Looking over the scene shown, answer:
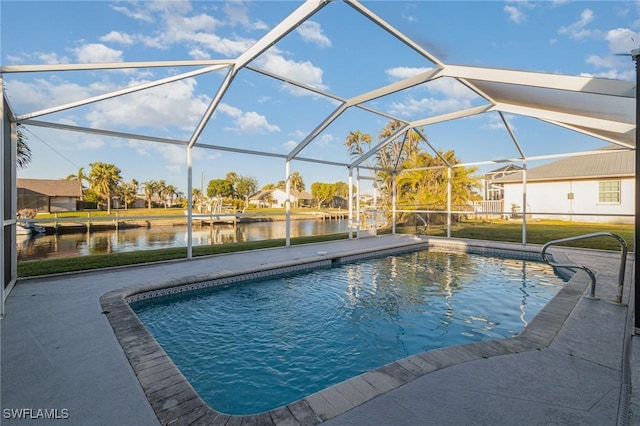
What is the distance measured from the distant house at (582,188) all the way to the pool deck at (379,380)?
14161 millimetres

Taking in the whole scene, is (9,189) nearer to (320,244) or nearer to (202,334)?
(202,334)

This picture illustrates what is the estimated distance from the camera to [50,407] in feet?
6.63

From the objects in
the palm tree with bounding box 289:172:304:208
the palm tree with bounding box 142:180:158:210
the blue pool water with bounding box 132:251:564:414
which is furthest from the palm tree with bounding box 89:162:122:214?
the blue pool water with bounding box 132:251:564:414

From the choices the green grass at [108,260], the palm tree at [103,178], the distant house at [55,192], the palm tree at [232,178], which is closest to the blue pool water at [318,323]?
the green grass at [108,260]

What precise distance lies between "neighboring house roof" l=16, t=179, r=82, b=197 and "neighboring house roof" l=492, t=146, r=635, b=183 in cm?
3684

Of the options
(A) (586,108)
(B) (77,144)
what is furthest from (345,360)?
(B) (77,144)

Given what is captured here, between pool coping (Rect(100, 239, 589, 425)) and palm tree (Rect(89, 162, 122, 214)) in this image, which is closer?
pool coping (Rect(100, 239, 589, 425))

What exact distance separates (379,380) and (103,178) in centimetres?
4337

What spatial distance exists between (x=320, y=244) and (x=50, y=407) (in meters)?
8.10

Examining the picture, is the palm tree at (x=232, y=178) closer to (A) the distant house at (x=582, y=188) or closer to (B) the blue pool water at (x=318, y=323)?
(A) the distant house at (x=582, y=188)

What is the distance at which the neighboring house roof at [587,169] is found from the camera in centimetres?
1498

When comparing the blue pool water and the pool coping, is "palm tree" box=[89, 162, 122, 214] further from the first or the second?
the pool coping

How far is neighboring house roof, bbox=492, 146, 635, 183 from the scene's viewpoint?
49.2ft

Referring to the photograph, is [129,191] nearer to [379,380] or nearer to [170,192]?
[170,192]
